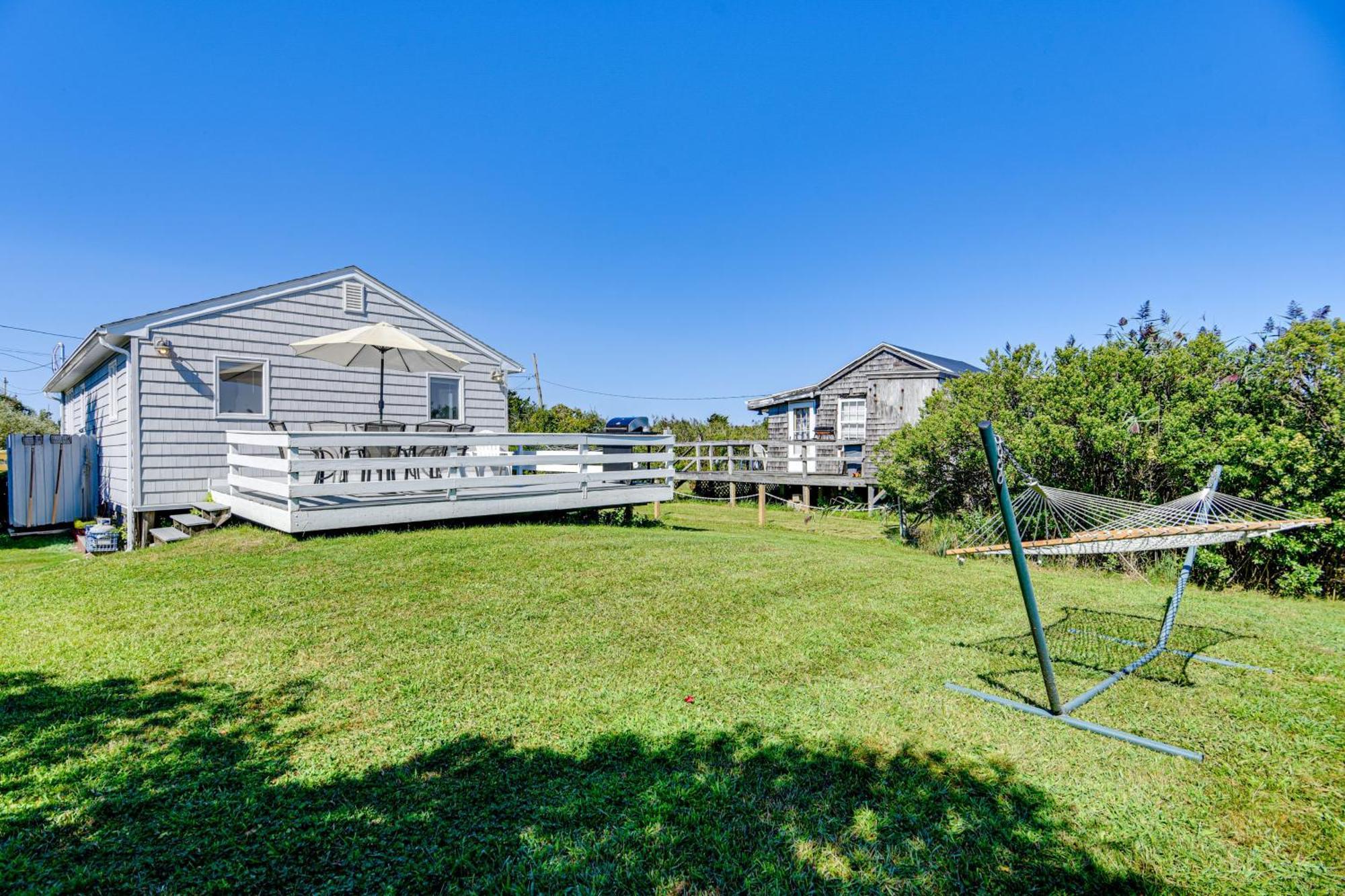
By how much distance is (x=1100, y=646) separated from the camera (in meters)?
4.54

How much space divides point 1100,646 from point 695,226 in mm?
19774

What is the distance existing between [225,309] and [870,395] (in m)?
16.0

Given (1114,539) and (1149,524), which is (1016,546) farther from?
(1149,524)

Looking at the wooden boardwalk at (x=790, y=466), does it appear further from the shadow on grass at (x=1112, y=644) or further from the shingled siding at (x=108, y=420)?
the shingled siding at (x=108, y=420)

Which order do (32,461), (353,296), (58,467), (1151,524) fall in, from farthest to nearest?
1. (353,296)
2. (58,467)
3. (32,461)
4. (1151,524)

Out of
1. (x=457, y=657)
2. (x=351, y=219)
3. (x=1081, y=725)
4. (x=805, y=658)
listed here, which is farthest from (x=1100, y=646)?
(x=351, y=219)

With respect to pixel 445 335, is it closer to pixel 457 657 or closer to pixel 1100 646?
pixel 457 657

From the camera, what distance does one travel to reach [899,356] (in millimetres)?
18078

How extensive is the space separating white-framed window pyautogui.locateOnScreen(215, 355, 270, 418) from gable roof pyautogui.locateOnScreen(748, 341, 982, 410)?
49.4ft

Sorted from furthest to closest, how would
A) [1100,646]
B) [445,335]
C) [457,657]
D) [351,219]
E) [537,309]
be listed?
[537,309]
[351,219]
[445,335]
[1100,646]
[457,657]

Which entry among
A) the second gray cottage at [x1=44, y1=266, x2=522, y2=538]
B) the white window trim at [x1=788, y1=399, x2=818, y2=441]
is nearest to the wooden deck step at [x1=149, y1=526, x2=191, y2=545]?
the second gray cottage at [x1=44, y1=266, x2=522, y2=538]

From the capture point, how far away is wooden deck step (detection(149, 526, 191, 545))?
793 cm

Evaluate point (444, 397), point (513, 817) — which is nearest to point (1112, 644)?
point (513, 817)

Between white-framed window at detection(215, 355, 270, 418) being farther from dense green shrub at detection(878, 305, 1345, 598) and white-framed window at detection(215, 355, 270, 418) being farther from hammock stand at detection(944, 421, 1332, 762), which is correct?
dense green shrub at detection(878, 305, 1345, 598)
